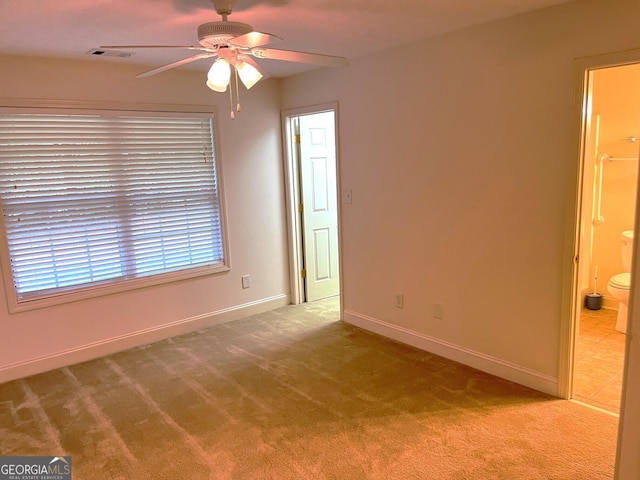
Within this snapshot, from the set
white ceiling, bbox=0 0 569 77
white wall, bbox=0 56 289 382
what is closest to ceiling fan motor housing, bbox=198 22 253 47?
white ceiling, bbox=0 0 569 77

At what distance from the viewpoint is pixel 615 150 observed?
4359mm

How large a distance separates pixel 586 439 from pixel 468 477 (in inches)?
29.7

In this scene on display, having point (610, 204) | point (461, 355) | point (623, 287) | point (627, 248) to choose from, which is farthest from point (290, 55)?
point (610, 204)

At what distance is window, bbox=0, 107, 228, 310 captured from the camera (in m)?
3.45

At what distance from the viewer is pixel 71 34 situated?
2846 millimetres

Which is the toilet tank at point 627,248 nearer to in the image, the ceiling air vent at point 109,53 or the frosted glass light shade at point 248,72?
the frosted glass light shade at point 248,72

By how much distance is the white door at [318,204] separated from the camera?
4.89 meters

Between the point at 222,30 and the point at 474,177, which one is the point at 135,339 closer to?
the point at 222,30

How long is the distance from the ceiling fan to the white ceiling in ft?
0.87

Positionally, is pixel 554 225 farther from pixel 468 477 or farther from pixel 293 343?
pixel 293 343

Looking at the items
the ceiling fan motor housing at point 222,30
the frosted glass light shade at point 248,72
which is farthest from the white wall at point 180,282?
the ceiling fan motor housing at point 222,30

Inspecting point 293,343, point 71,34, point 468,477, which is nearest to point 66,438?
point 293,343

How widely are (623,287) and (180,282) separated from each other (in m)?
3.71

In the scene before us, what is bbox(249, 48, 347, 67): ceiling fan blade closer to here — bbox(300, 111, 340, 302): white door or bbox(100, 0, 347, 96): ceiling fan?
bbox(100, 0, 347, 96): ceiling fan
